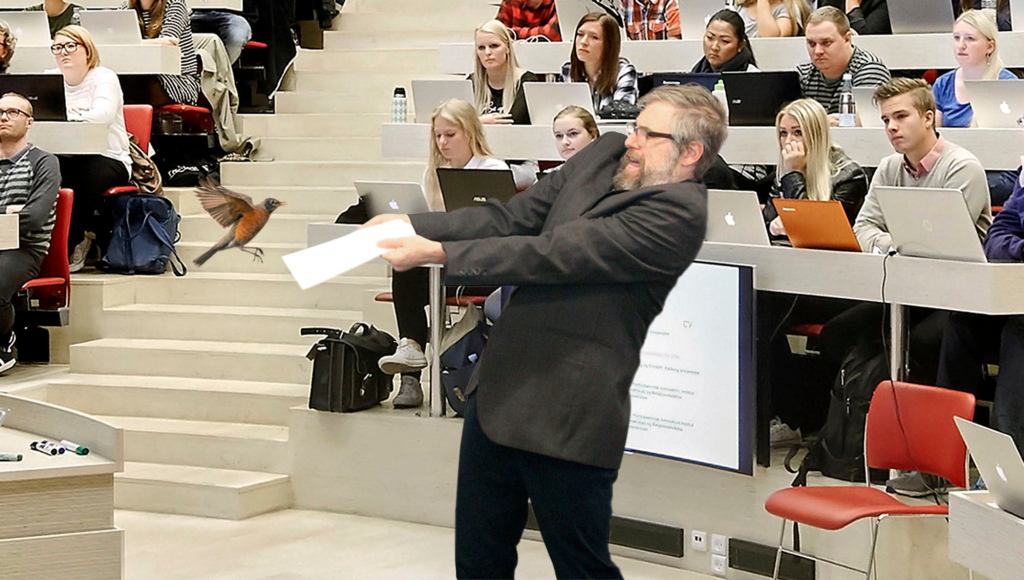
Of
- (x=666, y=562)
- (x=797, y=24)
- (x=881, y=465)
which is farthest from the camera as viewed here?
(x=797, y=24)

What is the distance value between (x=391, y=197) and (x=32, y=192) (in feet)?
5.84

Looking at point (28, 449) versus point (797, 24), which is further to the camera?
point (797, 24)

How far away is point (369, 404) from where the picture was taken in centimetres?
563

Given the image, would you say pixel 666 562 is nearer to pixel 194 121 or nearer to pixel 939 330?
pixel 939 330

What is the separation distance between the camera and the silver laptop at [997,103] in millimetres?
5293

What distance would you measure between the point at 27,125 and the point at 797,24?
3.37 meters

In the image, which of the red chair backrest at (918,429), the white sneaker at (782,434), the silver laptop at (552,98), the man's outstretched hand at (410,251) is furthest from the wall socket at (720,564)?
the man's outstretched hand at (410,251)

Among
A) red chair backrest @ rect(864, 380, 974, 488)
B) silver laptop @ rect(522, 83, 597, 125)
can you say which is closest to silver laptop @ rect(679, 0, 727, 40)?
silver laptop @ rect(522, 83, 597, 125)

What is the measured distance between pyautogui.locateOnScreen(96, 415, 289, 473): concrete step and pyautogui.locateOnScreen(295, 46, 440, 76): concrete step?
304cm

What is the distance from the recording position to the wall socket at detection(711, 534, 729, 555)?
476cm

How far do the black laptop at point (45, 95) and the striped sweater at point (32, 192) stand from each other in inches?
14.2

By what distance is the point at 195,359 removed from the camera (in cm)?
635

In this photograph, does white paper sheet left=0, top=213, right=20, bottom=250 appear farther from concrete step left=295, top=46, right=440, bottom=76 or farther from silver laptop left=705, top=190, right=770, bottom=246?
concrete step left=295, top=46, right=440, bottom=76

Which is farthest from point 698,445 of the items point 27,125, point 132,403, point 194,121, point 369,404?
point 194,121
